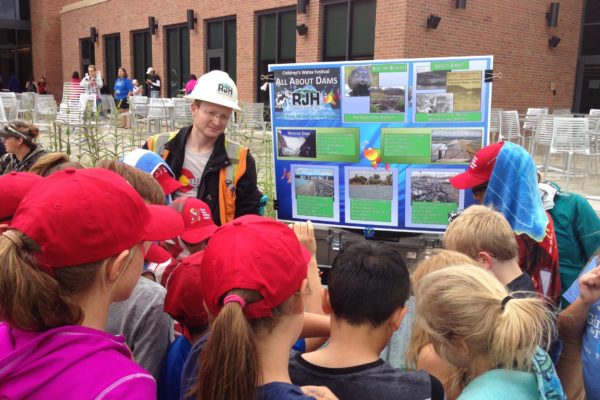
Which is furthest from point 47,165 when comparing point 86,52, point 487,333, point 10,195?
point 86,52

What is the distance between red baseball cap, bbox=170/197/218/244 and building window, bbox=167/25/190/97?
56.4 ft

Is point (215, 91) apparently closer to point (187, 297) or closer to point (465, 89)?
point (465, 89)

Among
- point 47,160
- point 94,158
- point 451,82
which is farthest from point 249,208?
point 94,158

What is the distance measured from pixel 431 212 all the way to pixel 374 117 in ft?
2.18

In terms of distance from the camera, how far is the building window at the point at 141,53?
20531mm

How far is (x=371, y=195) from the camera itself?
3.17 metres

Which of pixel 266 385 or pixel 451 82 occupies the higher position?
pixel 451 82

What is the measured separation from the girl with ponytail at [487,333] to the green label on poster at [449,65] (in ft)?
5.48

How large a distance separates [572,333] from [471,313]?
2.44 feet

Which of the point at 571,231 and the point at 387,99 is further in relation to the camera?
the point at 387,99

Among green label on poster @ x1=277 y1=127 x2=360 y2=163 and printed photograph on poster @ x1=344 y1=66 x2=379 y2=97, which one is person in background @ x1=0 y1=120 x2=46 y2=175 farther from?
printed photograph on poster @ x1=344 y1=66 x2=379 y2=97

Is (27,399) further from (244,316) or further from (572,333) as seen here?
(572,333)

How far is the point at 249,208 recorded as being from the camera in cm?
325

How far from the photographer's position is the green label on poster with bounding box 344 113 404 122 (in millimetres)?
3053
